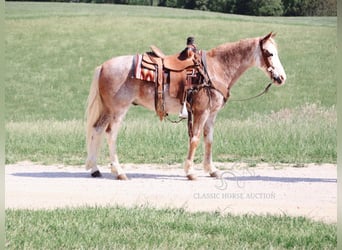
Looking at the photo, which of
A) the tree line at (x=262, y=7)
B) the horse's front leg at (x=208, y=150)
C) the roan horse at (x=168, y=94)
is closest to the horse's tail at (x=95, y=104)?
the roan horse at (x=168, y=94)

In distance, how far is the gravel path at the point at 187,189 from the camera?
8141mm

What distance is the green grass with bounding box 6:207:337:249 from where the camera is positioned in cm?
618

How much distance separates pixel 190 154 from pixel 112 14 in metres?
36.6

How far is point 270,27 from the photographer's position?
4100 cm

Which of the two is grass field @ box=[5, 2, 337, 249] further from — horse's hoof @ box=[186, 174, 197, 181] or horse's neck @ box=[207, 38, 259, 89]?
horse's neck @ box=[207, 38, 259, 89]

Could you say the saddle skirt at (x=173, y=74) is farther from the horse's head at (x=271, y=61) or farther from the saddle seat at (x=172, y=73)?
the horse's head at (x=271, y=61)

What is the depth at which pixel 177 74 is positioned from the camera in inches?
401

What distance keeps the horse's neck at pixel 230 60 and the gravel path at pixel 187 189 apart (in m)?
1.48

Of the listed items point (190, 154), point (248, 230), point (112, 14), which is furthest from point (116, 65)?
point (112, 14)

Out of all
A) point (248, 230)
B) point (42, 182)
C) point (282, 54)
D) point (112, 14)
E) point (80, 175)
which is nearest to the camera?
point (248, 230)

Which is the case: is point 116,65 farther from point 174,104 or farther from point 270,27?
point 270,27

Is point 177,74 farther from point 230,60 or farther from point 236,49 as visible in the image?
point 236,49

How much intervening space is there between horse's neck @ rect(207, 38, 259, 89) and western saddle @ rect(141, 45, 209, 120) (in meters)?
0.20

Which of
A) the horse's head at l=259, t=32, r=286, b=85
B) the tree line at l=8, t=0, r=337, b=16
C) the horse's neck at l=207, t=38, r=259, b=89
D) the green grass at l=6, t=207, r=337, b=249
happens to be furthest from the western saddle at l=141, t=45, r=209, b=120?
the tree line at l=8, t=0, r=337, b=16
